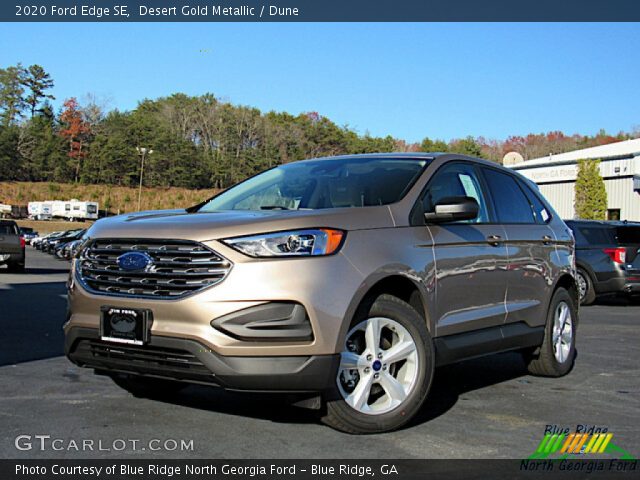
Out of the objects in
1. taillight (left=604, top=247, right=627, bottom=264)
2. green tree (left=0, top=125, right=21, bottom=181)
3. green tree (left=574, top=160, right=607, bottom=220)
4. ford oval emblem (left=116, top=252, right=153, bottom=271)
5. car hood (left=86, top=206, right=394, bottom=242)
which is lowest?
taillight (left=604, top=247, right=627, bottom=264)

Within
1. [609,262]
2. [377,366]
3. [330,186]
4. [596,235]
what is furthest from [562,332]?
[596,235]

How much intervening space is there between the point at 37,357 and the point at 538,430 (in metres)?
4.71

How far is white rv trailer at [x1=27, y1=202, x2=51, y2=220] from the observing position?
3374 inches

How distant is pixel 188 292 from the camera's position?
166 inches

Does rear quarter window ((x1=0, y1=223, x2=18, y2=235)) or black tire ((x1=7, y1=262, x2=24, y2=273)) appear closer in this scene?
black tire ((x1=7, y1=262, x2=24, y2=273))

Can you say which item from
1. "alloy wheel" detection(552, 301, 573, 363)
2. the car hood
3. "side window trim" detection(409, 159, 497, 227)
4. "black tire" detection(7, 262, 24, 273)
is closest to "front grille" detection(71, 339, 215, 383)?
the car hood

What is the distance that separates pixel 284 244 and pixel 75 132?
110 m

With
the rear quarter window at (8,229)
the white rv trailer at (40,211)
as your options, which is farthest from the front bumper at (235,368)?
the white rv trailer at (40,211)

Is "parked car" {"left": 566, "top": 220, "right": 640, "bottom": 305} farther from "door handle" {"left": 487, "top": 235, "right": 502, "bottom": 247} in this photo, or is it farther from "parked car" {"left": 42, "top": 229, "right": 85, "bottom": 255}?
"parked car" {"left": 42, "top": 229, "right": 85, "bottom": 255}

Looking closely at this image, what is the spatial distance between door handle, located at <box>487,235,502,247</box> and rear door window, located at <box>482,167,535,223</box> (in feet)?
0.97

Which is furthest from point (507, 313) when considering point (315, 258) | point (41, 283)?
point (41, 283)

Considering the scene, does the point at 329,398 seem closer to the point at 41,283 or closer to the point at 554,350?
the point at 554,350

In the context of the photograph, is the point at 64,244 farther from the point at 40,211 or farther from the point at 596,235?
the point at 40,211

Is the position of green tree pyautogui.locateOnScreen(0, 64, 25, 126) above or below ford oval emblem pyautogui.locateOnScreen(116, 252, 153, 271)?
above
